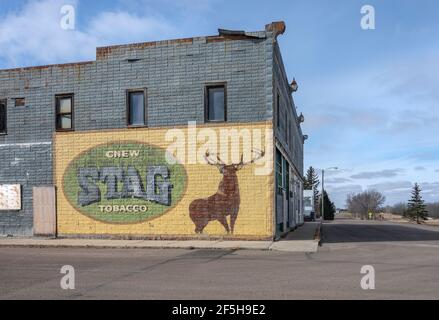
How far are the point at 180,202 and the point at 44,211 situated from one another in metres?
6.10

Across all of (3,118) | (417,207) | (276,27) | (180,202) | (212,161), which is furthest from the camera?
(417,207)

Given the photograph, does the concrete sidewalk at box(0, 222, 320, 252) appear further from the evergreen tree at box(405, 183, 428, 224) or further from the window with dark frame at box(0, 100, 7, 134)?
the evergreen tree at box(405, 183, 428, 224)

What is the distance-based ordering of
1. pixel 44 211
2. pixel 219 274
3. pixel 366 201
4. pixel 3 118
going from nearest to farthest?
pixel 219 274
pixel 44 211
pixel 3 118
pixel 366 201

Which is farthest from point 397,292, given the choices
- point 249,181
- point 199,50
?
point 199,50

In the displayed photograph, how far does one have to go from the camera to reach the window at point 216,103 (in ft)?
64.1

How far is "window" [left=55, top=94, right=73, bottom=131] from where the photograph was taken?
2132 cm

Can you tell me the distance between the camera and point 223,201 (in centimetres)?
1923

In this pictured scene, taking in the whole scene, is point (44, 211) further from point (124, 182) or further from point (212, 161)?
point (212, 161)

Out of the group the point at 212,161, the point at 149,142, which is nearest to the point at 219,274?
the point at 212,161

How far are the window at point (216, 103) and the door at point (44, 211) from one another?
745 cm

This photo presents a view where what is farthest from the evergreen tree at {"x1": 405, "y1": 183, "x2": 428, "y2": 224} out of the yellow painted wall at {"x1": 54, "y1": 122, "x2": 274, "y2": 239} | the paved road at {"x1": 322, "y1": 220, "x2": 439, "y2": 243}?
the yellow painted wall at {"x1": 54, "y1": 122, "x2": 274, "y2": 239}

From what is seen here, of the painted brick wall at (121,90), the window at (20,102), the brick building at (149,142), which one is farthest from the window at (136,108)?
the window at (20,102)

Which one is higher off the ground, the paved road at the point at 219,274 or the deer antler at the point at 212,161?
the deer antler at the point at 212,161

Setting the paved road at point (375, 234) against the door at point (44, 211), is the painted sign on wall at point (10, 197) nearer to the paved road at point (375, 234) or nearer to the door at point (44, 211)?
the door at point (44, 211)
